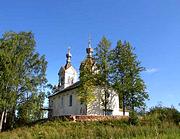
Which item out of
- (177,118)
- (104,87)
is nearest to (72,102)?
(104,87)

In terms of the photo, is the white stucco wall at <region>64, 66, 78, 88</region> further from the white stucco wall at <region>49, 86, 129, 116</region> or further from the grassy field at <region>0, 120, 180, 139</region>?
the grassy field at <region>0, 120, 180, 139</region>

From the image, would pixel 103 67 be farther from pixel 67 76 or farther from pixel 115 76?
pixel 67 76

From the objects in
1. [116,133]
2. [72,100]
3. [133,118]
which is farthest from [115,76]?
[116,133]

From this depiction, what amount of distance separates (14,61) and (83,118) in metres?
13.4

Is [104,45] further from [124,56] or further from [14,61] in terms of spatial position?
[14,61]

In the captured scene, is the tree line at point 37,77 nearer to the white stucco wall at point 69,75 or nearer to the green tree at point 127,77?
the green tree at point 127,77

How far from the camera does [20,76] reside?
42.3 m

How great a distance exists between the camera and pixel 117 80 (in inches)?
1797

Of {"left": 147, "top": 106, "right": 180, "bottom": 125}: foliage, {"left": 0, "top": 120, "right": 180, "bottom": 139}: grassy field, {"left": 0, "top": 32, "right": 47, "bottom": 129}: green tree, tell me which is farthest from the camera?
{"left": 0, "top": 32, "right": 47, "bottom": 129}: green tree

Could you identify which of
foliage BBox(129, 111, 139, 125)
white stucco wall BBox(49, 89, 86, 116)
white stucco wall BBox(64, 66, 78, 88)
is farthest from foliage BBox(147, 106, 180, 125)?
white stucco wall BBox(64, 66, 78, 88)

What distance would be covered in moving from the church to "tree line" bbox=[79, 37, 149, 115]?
1320mm

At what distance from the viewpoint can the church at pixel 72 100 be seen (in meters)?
47.4

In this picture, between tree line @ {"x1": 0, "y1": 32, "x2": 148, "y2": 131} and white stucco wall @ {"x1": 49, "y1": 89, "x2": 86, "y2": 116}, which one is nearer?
tree line @ {"x1": 0, "y1": 32, "x2": 148, "y2": 131}

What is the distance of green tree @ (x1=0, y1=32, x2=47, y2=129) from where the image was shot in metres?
40.2
